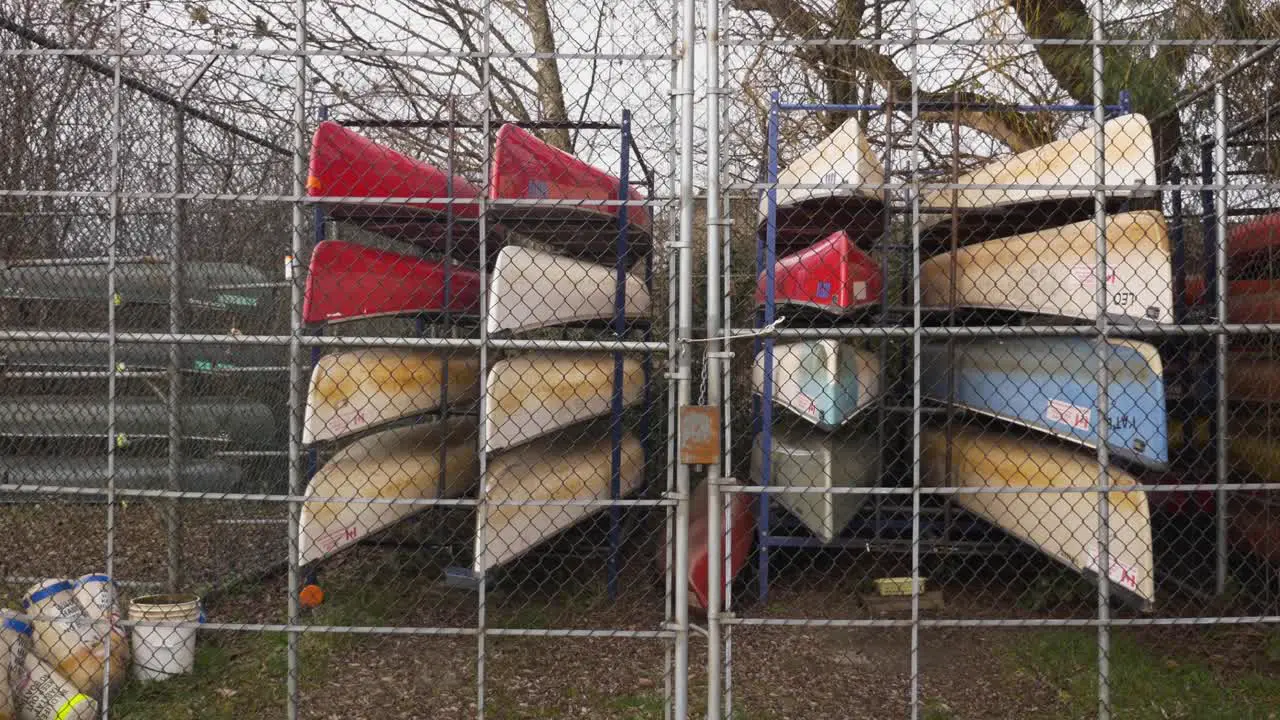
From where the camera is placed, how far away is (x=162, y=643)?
3439 mm

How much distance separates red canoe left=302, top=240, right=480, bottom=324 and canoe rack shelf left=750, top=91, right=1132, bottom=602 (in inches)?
59.6

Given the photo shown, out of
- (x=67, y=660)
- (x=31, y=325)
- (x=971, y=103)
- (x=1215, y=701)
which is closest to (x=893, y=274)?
(x=971, y=103)

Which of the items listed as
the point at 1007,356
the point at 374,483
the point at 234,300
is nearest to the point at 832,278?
the point at 1007,356

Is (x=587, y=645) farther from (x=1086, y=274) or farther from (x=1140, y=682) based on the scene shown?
(x=1086, y=274)

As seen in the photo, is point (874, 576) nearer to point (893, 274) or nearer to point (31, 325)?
point (893, 274)

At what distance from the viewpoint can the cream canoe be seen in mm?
4195

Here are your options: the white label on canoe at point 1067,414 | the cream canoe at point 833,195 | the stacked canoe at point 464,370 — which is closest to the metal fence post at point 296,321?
the stacked canoe at point 464,370

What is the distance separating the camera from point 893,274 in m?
5.57

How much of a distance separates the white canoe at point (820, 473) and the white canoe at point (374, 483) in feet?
4.81

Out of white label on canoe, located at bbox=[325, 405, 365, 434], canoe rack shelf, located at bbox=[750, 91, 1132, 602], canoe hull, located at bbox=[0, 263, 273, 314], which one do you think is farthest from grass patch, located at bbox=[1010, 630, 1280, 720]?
canoe hull, located at bbox=[0, 263, 273, 314]

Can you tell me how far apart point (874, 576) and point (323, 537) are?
113 inches

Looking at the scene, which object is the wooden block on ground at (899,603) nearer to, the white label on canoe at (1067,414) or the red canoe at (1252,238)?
the white label on canoe at (1067,414)

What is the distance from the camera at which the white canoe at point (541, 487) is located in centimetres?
371

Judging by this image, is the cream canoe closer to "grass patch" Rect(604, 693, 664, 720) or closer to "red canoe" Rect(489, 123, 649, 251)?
"red canoe" Rect(489, 123, 649, 251)
